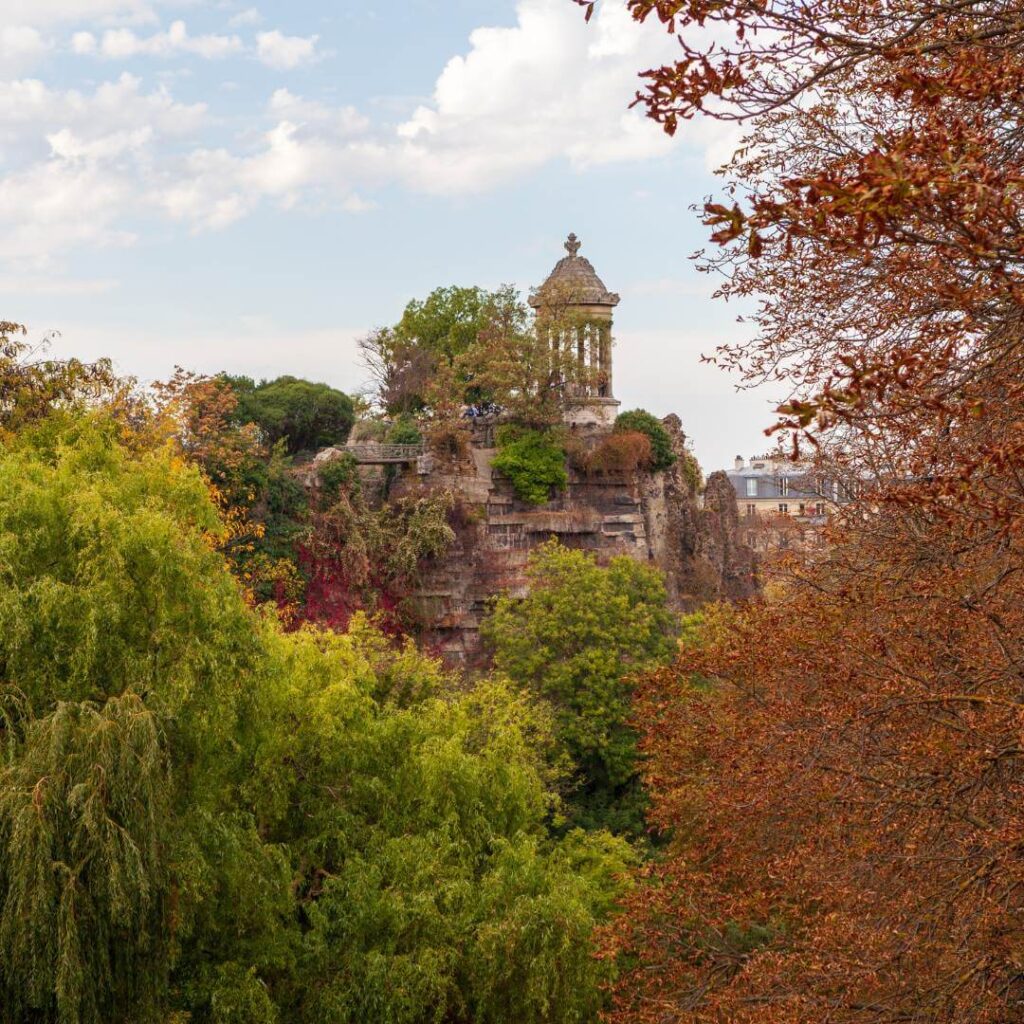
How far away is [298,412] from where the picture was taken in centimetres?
3894

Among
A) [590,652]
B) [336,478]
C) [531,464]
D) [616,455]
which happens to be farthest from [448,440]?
[590,652]

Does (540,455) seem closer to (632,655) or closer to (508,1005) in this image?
(632,655)

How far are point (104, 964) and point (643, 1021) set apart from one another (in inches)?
192

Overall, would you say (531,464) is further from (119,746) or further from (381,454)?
(119,746)

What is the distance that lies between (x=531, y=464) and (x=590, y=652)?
29.1 feet

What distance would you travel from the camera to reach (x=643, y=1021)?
11445 millimetres

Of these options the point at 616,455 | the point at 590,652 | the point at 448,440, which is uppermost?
the point at 448,440

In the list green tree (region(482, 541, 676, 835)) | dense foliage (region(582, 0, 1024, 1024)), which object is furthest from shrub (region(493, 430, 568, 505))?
dense foliage (region(582, 0, 1024, 1024))

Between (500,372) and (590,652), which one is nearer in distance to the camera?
(590,652)

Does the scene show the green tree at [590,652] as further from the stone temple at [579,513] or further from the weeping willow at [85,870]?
the weeping willow at [85,870]

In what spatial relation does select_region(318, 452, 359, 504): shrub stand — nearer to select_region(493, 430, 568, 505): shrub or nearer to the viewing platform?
the viewing platform

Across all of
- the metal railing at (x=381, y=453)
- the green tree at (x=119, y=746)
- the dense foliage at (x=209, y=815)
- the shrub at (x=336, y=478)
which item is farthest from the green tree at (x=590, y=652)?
the green tree at (x=119, y=746)

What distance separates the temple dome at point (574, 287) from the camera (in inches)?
1523

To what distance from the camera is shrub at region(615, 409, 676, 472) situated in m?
38.6
